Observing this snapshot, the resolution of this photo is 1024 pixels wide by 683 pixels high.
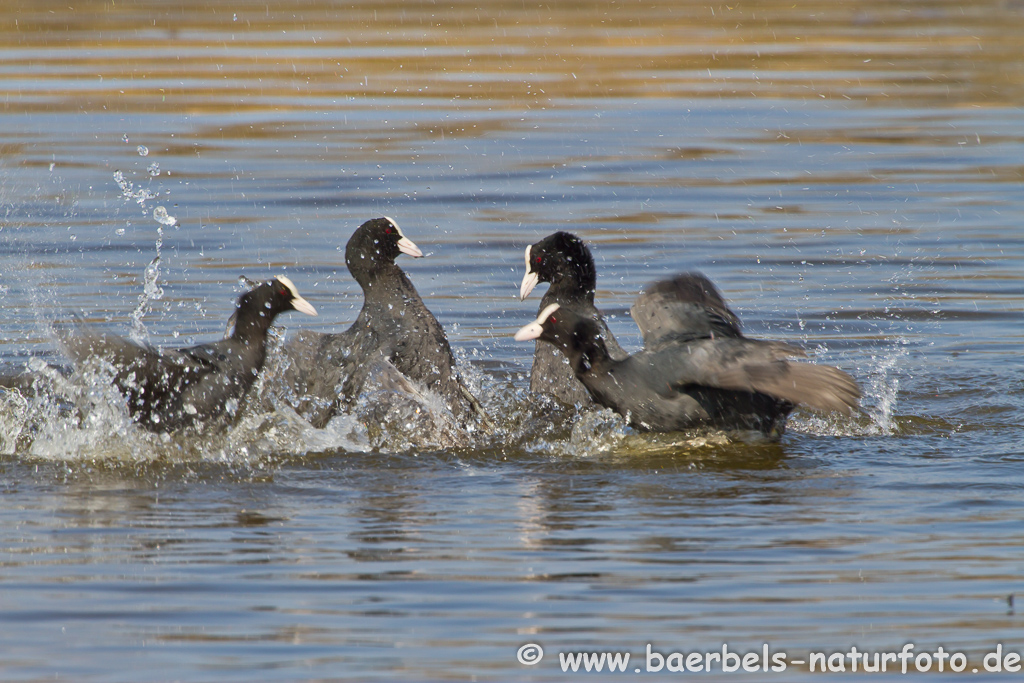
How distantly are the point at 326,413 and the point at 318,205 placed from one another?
4.64 meters

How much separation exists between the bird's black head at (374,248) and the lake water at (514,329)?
0.67 meters

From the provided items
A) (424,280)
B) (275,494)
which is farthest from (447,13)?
(275,494)

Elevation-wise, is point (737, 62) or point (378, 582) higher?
point (737, 62)

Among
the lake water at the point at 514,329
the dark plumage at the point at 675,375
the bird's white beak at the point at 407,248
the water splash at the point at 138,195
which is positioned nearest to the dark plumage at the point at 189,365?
the lake water at the point at 514,329

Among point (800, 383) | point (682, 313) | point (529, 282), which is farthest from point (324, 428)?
point (800, 383)

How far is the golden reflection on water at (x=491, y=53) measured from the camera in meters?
14.8

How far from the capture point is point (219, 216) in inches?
396

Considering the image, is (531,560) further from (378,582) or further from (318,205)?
(318,205)

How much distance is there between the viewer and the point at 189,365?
5.76m

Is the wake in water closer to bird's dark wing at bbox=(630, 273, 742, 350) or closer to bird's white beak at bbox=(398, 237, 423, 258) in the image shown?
bird's dark wing at bbox=(630, 273, 742, 350)

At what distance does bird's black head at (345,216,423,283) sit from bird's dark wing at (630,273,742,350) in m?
1.05

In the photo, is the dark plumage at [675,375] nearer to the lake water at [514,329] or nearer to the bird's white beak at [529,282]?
the lake water at [514,329]

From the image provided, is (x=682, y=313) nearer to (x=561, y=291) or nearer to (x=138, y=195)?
(x=561, y=291)

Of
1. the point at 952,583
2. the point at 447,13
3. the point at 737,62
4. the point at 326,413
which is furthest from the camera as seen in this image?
the point at 447,13
